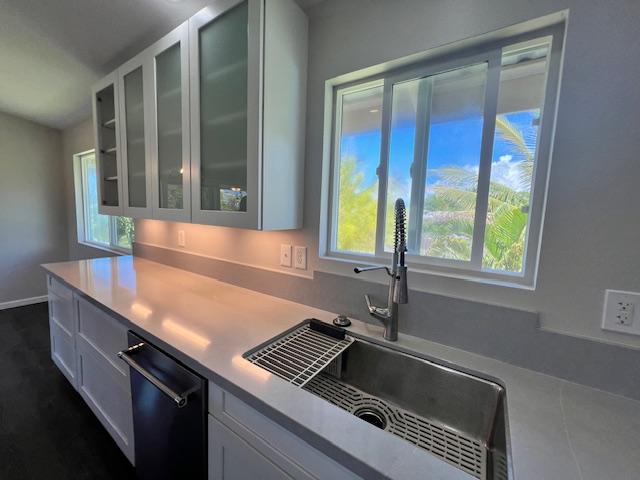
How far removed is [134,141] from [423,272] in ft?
6.19

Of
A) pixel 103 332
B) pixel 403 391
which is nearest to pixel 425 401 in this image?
pixel 403 391

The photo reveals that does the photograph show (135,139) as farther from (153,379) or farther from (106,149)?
(153,379)

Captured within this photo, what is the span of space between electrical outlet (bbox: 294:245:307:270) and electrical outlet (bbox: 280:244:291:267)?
0.04m

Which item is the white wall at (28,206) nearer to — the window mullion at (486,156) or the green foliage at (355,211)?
the green foliage at (355,211)

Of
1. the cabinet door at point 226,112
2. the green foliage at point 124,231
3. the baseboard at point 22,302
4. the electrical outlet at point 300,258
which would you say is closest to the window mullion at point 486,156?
the electrical outlet at point 300,258

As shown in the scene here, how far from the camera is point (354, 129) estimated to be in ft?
4.27

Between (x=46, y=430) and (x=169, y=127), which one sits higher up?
(x=169, y=127)

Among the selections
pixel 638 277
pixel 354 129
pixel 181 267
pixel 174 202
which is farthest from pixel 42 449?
pixel 638 277

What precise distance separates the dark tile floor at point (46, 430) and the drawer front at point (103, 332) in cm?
56

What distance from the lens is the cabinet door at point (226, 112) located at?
1.08m

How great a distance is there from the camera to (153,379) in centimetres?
94

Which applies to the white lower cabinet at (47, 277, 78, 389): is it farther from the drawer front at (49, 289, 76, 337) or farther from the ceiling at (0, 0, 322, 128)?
the ceiling at (0, 0, 322, 128)

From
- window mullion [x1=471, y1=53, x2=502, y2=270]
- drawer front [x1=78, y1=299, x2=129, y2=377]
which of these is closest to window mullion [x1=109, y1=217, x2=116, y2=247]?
drawer front [x1=78, y1=299, x2=129, y2=377]

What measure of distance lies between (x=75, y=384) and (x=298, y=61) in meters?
2.27
